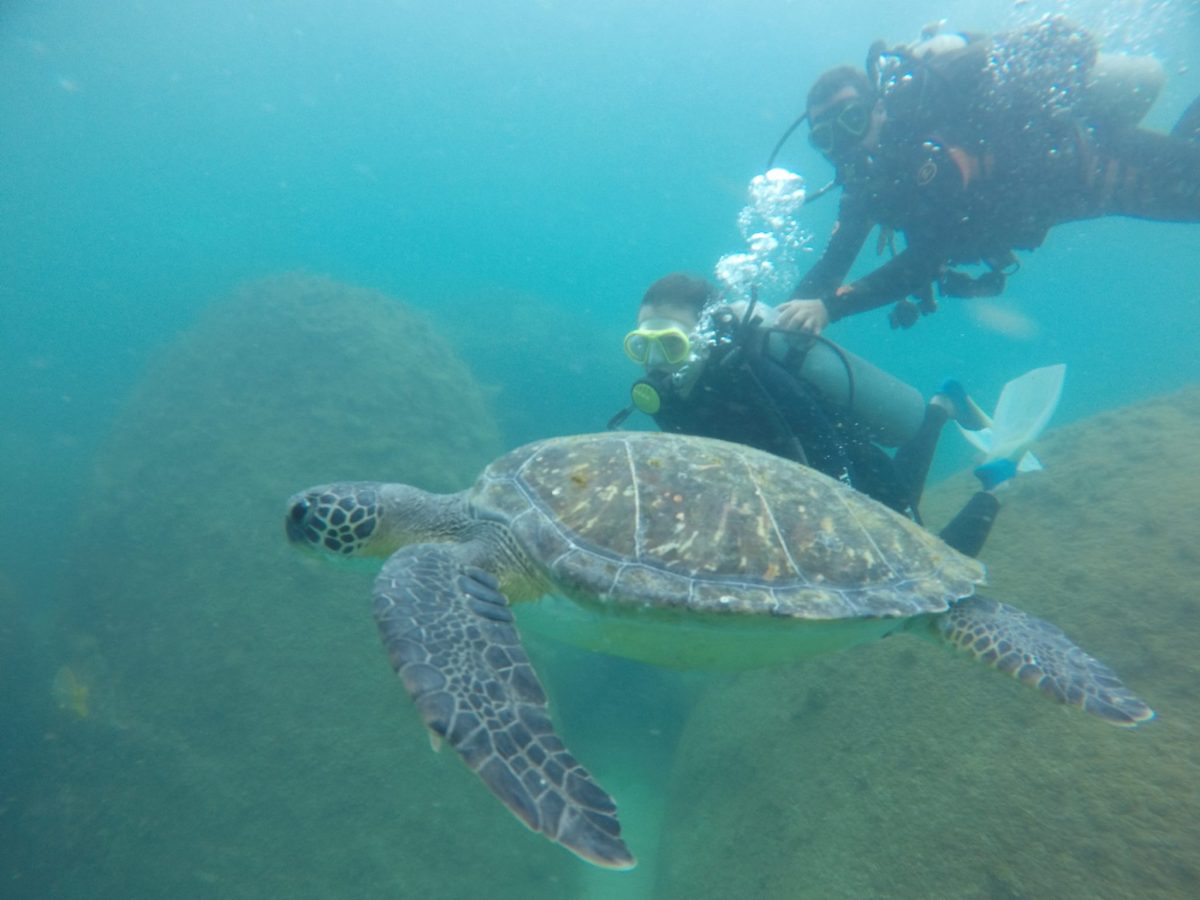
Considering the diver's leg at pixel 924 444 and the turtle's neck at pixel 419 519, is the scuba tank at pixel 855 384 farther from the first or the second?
the turtle's neck at pixel 419 519

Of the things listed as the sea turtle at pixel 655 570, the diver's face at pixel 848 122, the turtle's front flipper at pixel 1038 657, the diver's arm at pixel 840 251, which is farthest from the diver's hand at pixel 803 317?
the turtle's front flipper at pixel 1038 657

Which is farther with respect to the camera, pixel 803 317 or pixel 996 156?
pixel 996 156

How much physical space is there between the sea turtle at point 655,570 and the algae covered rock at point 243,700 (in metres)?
1.18

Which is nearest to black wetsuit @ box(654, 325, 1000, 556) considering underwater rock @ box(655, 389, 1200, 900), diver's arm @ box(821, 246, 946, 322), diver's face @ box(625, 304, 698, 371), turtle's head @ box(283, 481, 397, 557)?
diver's face @ box(625, 304, 698, 371)

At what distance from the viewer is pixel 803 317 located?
218 inches

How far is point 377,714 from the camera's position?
227 inches

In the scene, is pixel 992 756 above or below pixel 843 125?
below

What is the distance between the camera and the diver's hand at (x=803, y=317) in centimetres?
550

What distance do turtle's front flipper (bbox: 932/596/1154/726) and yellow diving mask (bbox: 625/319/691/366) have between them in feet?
9.64

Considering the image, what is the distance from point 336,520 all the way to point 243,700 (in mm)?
3551

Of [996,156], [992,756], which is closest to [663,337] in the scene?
[992,756]

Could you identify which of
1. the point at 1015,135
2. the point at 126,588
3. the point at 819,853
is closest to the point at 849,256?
the point at 1015,135

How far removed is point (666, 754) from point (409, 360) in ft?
28.9

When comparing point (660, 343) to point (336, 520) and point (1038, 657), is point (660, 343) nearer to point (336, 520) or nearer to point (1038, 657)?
point (336, 520)
